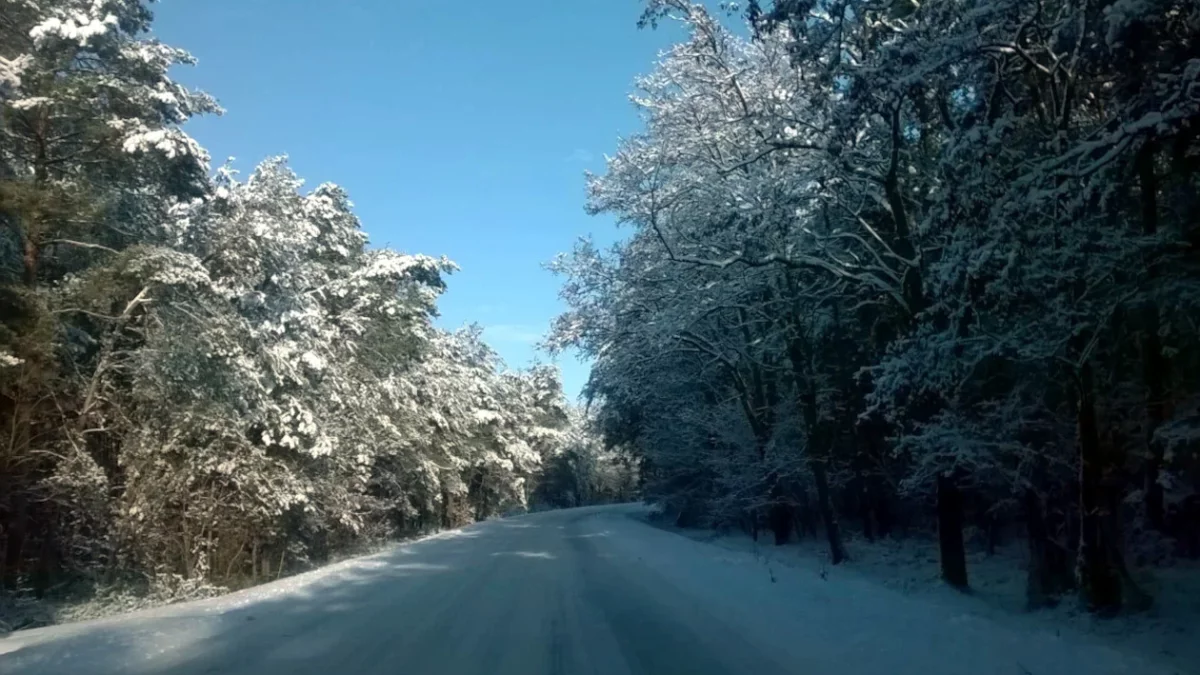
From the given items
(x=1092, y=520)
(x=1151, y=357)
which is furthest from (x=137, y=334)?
(x=1151, y=357)

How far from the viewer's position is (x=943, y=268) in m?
11.3

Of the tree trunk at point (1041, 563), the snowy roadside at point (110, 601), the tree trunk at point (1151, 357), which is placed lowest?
the snowy roadside at point (110, 601)

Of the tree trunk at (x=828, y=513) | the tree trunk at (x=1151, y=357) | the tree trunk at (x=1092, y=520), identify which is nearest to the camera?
the tree trunk at (x=1151, y=357)

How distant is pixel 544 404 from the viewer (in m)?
89.5

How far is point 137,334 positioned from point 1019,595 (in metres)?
18.4

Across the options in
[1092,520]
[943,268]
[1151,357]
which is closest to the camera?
[943,268]

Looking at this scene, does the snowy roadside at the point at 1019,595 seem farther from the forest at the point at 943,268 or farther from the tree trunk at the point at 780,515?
the tree trunk at the point at 780,515

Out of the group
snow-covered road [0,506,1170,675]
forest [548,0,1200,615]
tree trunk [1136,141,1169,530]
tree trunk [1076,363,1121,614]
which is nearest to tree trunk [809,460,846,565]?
forest [548,0,1200,615]

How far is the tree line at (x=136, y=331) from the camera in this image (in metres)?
17.9

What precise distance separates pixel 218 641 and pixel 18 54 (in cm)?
1336

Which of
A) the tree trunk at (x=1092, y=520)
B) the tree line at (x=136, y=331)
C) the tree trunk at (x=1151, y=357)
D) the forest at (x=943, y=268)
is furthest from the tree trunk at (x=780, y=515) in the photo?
the tree trunk at (x=1092, y=520)

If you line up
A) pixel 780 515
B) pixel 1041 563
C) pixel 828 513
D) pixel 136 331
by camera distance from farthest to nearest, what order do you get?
pixel 780 515 → pixel 828 513 → pixel 136 331 → pixel 1041 563

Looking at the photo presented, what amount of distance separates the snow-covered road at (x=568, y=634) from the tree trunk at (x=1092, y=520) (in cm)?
204

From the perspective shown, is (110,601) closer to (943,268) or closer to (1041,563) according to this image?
(943,268)
